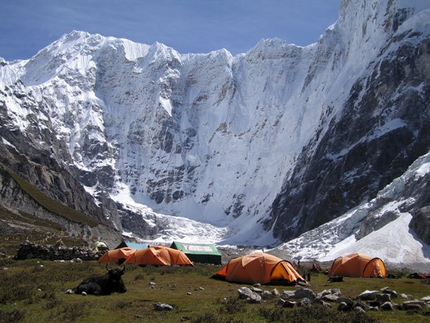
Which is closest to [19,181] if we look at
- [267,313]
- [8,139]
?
[8,139]

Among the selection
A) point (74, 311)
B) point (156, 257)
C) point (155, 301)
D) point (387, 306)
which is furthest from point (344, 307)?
point (156, 257)

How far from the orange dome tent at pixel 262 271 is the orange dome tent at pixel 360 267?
27.5 feet

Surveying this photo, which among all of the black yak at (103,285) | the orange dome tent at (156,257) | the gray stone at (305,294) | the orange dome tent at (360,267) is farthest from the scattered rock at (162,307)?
the orange dome tent at (360,267)

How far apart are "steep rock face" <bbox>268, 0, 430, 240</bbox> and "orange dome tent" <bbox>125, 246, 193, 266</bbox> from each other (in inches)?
3421

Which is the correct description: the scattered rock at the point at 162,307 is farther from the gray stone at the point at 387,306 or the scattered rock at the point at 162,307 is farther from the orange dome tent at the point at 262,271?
the orange dome tent at the point at 262,271

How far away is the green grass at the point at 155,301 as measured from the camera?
16.5 m

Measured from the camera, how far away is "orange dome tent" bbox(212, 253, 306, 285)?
27359mm

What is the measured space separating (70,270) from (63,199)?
126603 mm

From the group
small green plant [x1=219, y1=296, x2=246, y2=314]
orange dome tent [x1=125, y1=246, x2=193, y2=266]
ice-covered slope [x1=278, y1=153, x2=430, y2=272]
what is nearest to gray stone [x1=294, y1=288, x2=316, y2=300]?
small green plant [x1=219, y1=296, x2=246, y2=314]

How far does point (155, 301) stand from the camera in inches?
798

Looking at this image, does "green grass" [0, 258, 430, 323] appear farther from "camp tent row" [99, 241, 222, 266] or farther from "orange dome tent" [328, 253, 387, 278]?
"camp tent row" [99, 241, 222, 266]

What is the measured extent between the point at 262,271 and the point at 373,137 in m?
108

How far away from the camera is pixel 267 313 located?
17078 millimetres

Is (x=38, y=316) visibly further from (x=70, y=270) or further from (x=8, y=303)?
(x=70, y=270)
